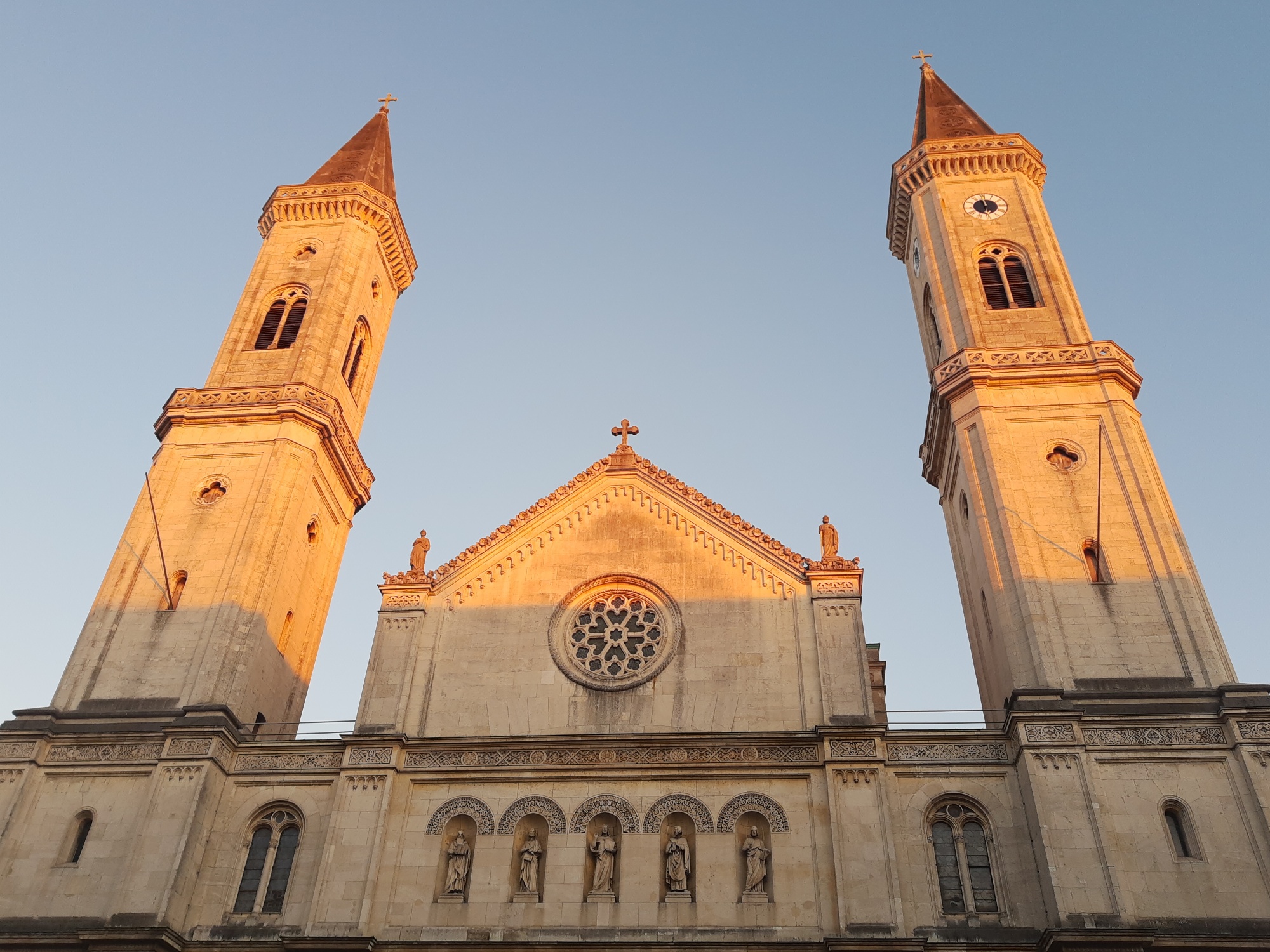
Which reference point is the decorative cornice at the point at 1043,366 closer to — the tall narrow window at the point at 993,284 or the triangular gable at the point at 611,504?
the tall narrow window at the point at 993,284

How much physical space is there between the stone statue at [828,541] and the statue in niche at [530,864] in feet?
30.8

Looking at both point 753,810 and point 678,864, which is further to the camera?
point 753,810

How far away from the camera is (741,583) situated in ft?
88.9

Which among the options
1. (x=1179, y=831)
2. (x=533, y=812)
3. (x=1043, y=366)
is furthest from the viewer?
(x=1043, y=366)

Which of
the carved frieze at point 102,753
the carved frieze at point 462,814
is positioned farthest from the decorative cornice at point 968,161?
the carved frieze at point 102,753

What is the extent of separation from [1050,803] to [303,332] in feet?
78.9

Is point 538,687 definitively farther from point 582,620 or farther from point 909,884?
point 909,884

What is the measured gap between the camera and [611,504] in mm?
29312

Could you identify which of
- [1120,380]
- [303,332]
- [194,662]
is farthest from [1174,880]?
[303,332]

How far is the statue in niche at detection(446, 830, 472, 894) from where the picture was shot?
75.5ft

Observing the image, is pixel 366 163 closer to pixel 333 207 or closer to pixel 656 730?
pixel 333 207

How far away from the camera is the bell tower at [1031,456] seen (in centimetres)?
2486

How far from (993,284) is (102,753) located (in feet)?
86.9

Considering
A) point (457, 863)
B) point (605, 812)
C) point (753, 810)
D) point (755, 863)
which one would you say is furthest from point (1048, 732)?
point (457, 863)
